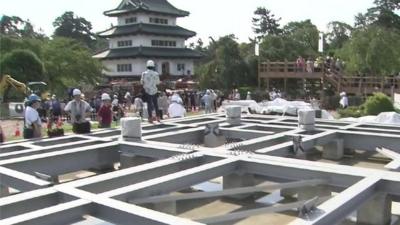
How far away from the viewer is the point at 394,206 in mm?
7328

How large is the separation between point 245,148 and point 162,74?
40654 millimetres

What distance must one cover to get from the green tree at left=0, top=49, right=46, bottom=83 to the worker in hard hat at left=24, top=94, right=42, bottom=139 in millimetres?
19407

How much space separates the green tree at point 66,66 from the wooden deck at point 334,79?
12609 mm

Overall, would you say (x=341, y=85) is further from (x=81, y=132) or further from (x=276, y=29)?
(x=276, y=29)

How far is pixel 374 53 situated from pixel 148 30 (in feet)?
86.8

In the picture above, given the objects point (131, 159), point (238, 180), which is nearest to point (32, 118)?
point (131, 159)

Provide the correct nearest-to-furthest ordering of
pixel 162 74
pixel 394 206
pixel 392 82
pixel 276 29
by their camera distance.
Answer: pixel 394 206, pixel 392 82, pixel 162 74, pixel 276 29

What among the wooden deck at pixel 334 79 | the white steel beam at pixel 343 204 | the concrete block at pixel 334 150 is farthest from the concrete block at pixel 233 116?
the wooden deck at pixel 334 79

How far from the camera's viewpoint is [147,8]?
49.9m

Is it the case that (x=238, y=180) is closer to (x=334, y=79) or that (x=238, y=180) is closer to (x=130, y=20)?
(x=334, y=79)

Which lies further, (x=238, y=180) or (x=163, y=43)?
(x=163, y=43)

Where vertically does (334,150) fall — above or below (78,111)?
below

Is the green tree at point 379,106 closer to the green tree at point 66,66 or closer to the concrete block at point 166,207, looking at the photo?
the concrete block at point 166,207

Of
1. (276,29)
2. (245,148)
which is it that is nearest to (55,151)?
(245,148)
